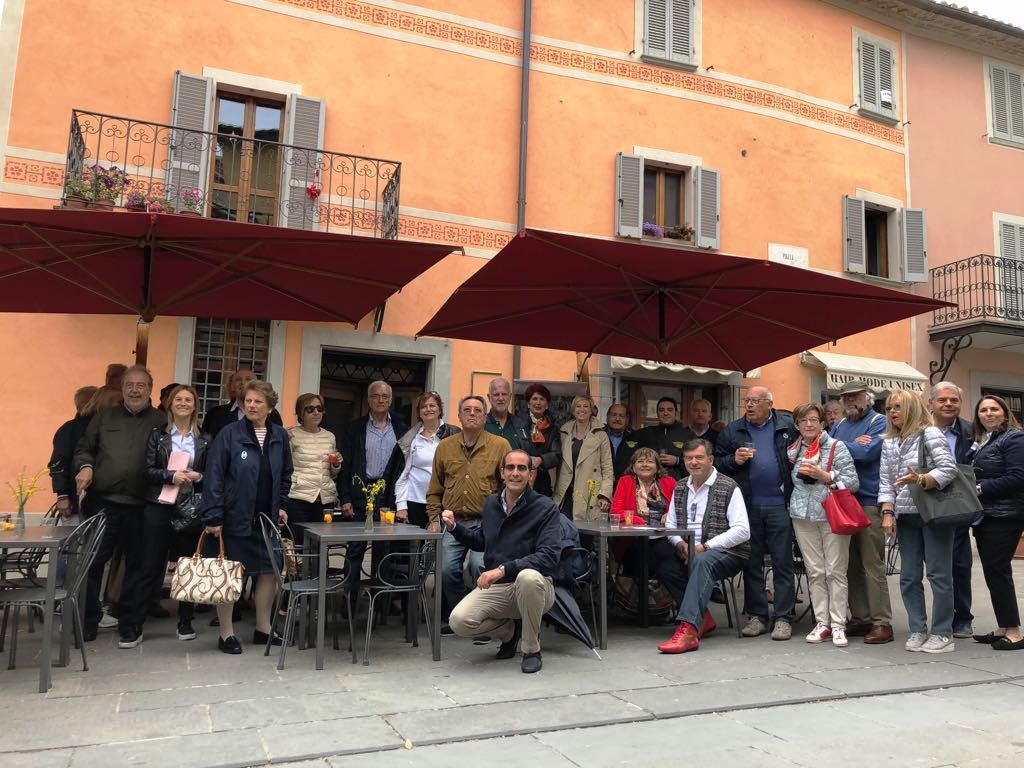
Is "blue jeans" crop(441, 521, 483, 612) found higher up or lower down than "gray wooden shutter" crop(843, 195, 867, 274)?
lower down

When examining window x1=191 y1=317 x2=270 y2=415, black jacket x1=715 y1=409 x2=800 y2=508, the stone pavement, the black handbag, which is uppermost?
window x1=191 y1=317 x2=270 y2=415

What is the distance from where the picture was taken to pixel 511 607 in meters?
4.68

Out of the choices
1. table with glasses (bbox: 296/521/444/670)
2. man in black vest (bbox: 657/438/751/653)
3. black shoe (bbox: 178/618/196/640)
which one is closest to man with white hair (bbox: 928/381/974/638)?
man in black vest (bbox: 657/438/751/653)

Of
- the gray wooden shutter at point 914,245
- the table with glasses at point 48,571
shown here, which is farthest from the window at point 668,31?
the table with glasses at point 48,571

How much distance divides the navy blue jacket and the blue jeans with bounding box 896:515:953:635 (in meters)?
4.12

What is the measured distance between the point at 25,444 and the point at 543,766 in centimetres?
764

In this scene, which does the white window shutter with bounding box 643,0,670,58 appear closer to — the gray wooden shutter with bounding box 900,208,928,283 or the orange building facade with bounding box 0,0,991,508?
the orange building facade with bounding box 0,0,991,508

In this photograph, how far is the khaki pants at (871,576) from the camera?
5.53 meters

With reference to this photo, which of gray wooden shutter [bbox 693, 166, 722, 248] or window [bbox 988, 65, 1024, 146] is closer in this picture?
gray wooden shutter [bbox 693, 166, 722, 248]

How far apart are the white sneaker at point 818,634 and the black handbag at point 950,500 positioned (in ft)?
3.25

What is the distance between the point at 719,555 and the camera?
209 inches

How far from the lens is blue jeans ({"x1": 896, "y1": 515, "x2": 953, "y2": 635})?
17.0 feet

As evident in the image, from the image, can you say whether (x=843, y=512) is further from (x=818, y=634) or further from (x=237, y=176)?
(x=237, y=176)

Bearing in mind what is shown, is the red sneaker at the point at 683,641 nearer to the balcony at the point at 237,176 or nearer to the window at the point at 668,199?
the balcony at the point at 237,176
